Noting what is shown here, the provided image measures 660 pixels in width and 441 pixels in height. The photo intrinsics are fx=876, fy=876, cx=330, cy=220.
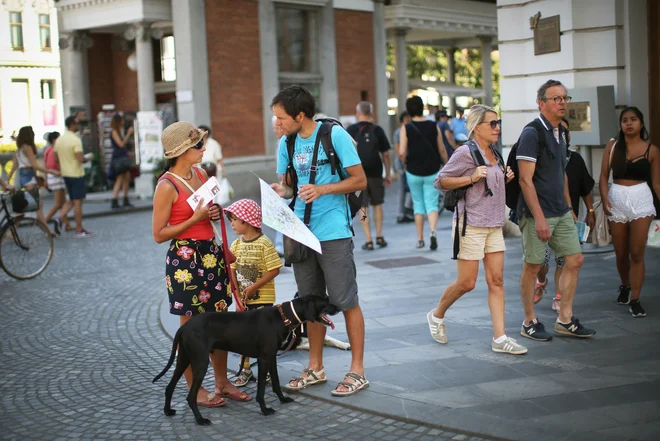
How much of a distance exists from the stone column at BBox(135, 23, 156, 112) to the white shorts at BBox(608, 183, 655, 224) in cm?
1641

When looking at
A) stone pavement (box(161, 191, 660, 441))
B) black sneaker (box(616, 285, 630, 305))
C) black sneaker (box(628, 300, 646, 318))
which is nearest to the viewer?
stone pavement (box(161, 191, 660, 441))

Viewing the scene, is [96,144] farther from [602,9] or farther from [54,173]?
[602,9]

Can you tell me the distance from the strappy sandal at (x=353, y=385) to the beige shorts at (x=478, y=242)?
1265 millimetres

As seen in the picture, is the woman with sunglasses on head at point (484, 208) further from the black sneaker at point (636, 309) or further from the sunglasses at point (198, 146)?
the sunglasses at point (198, 146)

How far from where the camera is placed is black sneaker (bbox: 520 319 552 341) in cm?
649

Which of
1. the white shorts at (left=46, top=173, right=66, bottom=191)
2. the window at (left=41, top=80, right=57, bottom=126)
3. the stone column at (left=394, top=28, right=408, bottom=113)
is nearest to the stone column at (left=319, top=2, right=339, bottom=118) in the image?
the stone column at (left=394, top=28, right=408, bottom=113)

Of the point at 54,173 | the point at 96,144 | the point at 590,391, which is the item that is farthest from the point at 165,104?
the point at 590,391

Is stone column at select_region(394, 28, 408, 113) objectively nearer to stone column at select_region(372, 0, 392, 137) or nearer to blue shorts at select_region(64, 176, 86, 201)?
stone column at select_region(372, 0, 392, 137)

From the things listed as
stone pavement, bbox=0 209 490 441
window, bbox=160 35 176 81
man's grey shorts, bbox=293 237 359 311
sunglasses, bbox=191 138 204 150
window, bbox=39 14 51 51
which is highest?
window, bbox=39 14 51 51

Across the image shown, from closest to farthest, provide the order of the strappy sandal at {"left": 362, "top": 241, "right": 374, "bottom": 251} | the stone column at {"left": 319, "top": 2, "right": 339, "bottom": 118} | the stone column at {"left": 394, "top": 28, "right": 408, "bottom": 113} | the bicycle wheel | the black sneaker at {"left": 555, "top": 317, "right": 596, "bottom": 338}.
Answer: the black sneaker at {"left": 555, "top": 317, "right": 596, "bottom": 338}
the bicycle wheel
the strappy sandal at {"left": 362, "top": 241, "right": 374, "bottom": 251}
the stone column at {"left": 319, "top": 2, "right": 339, "bottom": 118}
the stone column at {"left": 394, "top": 28, "right": 408, "bottom": 113}

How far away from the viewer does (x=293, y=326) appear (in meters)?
5.26

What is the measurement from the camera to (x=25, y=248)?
10.9 m

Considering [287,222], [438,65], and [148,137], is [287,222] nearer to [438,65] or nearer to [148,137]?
[148,137]

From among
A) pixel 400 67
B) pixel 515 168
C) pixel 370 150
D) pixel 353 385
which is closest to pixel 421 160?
pixel 370 150
